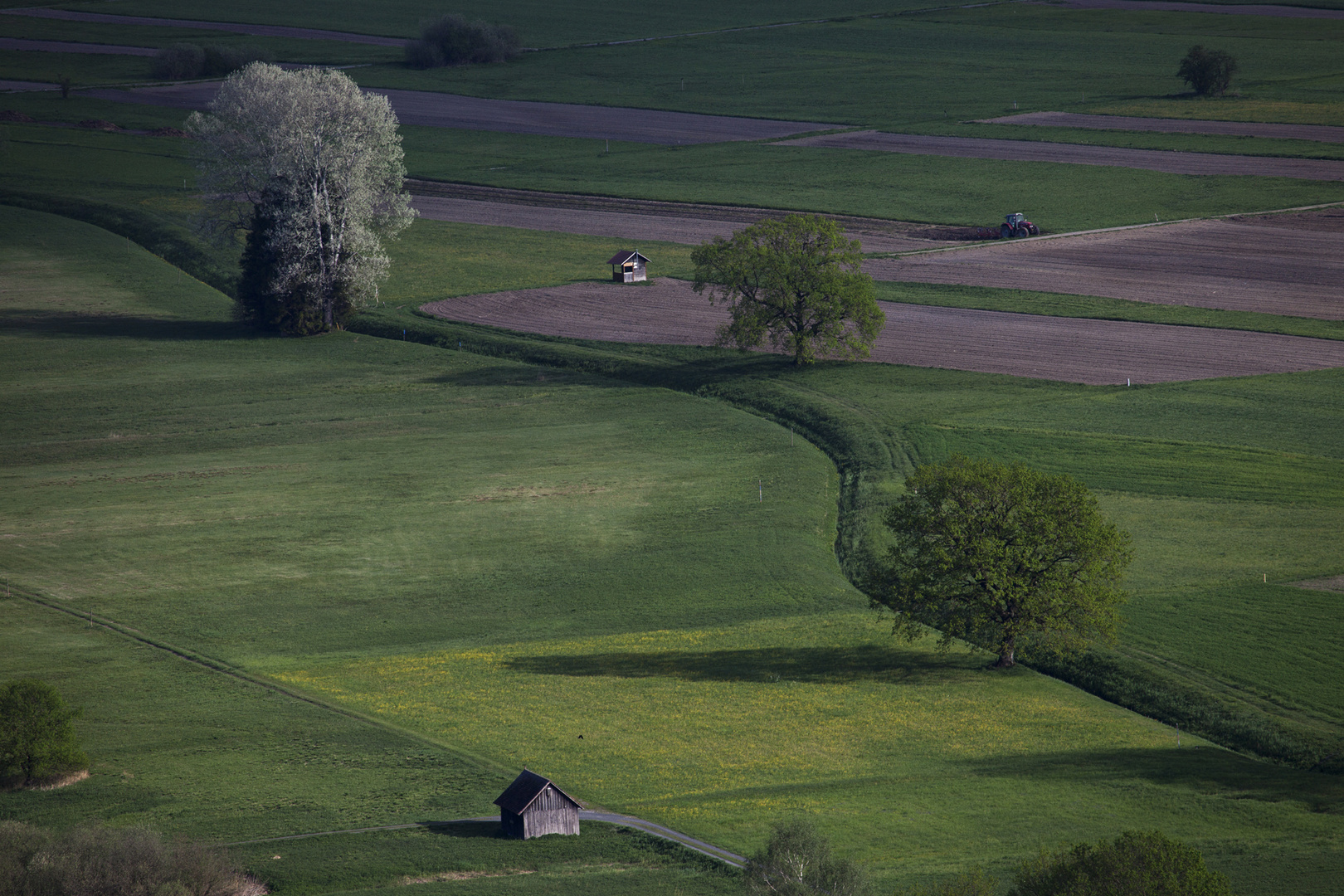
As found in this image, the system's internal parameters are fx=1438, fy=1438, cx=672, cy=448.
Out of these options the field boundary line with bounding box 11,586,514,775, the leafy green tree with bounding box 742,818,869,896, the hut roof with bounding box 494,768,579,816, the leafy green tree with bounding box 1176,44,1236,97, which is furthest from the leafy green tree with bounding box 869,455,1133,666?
the leafy green tree with bounding box 1176,44,1236,97

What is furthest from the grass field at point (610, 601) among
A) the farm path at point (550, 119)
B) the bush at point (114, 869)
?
the farm path at point (550, 119)

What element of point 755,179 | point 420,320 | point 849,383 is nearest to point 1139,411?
point 849,383

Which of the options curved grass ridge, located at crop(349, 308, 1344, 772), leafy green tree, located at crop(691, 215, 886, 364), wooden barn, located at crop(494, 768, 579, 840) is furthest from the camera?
leafy green tree, located at crop(691, 215, 886, 364)

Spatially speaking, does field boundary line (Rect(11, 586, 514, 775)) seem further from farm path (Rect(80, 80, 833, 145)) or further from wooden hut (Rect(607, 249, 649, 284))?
farm path (Rect(80, 80, 833, 145))

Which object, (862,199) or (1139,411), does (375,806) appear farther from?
(862,199)

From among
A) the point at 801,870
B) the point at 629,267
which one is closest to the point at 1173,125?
the point at 629,267
